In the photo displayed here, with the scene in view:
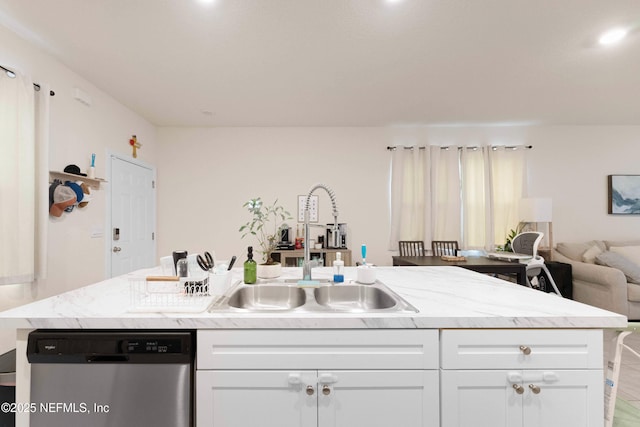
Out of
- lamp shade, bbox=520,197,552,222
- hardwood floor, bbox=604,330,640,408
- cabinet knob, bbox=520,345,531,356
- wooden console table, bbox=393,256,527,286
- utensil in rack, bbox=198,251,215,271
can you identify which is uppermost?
lamp shade, bbox=520,197,552,222

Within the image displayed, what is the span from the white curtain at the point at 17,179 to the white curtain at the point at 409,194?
3.89 metres

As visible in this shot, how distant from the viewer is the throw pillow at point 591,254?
3.66 m

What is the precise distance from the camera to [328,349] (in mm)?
1021

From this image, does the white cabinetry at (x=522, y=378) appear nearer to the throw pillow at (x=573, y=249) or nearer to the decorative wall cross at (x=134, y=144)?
the throw pillow at (x=573, y=249)

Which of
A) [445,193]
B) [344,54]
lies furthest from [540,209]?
[344,54]

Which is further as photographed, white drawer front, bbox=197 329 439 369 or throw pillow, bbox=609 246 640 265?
throw pillow, bbox=609 246 640 265

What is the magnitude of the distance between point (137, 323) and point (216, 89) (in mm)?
2635

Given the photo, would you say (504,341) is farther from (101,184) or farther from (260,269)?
(101,184)

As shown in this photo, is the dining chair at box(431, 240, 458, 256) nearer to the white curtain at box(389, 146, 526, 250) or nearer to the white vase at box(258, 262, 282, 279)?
the white curtain at box(389, 146, 526, 250)

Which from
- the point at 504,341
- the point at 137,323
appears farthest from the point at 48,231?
the point at 504,341

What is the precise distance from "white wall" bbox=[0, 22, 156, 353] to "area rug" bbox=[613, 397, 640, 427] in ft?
12.8

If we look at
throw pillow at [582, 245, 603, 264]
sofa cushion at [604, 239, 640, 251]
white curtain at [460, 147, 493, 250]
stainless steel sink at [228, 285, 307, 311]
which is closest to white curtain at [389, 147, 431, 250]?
white curtain at [460, 147, 493, 250]

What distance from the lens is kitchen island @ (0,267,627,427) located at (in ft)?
Result: 3.29

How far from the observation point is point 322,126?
14.0ft
